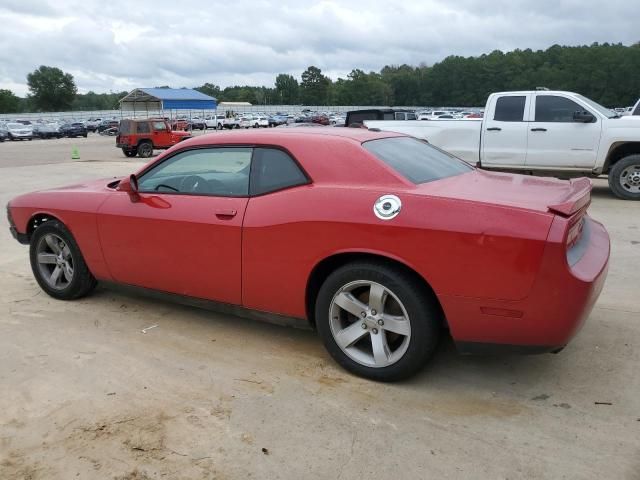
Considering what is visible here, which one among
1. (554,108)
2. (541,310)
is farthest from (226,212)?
(554,108)

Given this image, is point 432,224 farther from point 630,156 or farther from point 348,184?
point 630,156

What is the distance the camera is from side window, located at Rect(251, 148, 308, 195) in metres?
3.54

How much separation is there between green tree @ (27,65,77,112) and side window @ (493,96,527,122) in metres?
128

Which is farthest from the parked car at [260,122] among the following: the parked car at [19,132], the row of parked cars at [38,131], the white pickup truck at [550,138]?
the white pickup truck at [550,138]

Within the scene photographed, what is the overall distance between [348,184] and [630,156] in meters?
7.97

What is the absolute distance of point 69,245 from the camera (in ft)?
15.2

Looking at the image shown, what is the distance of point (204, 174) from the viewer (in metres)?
4.00

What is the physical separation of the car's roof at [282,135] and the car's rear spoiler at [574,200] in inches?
50.5

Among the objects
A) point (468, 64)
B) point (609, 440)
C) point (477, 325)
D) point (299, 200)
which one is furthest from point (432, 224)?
point (468, 64)

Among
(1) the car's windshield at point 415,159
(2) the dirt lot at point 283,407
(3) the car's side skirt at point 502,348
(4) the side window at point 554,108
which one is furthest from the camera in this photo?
(4) the side window at point 554,108

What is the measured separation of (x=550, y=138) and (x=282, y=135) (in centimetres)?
748

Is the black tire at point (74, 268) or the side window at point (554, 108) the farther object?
the side window at point (554, 108)

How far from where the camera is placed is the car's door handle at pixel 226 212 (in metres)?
3.63

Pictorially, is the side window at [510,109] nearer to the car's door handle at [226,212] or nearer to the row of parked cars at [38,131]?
the car's door handle at [226,212]
